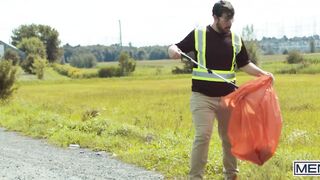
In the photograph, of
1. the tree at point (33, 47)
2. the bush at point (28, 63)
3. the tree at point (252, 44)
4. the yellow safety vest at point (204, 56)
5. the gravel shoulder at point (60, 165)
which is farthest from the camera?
the tree at point (33, 47)

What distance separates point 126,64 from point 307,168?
238ft

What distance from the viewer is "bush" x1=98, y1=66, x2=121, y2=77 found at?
73.7 metres

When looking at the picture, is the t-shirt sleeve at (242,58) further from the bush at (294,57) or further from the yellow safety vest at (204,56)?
the bush at (294,57)

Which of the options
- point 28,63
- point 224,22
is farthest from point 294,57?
point 224,22

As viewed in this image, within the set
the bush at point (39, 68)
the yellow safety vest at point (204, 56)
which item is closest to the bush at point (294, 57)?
the bush at point (39, 68)

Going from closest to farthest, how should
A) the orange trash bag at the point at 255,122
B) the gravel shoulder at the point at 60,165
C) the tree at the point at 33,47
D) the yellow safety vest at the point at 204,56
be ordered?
the orange trash bag at the point at 255,122
the yellow safety vest at the point at 204,56
the gravel shoulder at the point at 60,165
the tree at the point at 33,47

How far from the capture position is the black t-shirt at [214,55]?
5.34 metres

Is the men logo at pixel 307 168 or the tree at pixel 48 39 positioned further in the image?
the tree at pixel 48 39

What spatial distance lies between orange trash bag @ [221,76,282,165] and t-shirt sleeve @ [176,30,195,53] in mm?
679

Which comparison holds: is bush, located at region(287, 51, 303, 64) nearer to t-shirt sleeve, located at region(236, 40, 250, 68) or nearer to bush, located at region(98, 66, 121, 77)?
bush, located at region(98, 66, 121, 77)

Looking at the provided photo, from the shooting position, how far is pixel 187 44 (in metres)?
5.47

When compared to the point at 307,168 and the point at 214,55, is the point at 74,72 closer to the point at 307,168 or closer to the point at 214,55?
the point at 214,55

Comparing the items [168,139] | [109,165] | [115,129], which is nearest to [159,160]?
[109,165]

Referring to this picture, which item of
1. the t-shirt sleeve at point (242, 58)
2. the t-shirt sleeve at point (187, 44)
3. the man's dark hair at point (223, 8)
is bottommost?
the t-shirt sleeve at point (242, 58)
